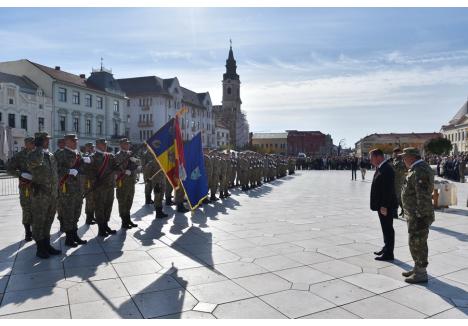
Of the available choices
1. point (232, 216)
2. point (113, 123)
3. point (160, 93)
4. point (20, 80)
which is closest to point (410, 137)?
point (160, 93)

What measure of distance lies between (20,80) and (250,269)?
47039 millimetres

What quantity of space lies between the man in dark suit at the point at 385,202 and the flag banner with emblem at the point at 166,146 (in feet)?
13.4

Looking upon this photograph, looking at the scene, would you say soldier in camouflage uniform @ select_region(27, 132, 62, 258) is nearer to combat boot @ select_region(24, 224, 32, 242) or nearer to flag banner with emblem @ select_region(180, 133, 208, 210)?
combat boot @ select_region(24, 224, 32, 242)

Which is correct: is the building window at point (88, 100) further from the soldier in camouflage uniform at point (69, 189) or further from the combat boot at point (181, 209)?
the soldier in camouflage uniform at point (69, 189)

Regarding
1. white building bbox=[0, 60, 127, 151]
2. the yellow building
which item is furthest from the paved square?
the yellow building

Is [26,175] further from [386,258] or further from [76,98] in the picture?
[76,98]

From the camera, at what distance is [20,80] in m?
43.8

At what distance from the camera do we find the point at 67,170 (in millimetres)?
7117

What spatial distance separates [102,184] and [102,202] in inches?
14.9

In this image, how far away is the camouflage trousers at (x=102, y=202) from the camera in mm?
7816

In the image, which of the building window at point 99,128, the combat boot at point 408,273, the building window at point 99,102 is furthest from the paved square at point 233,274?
the building window at point 99,102

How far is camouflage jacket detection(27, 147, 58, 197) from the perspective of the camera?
6.21 metres

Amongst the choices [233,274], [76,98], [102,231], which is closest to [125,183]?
[102,231]

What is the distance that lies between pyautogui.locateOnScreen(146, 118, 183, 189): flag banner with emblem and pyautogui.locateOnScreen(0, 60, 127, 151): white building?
40948 millimetres
